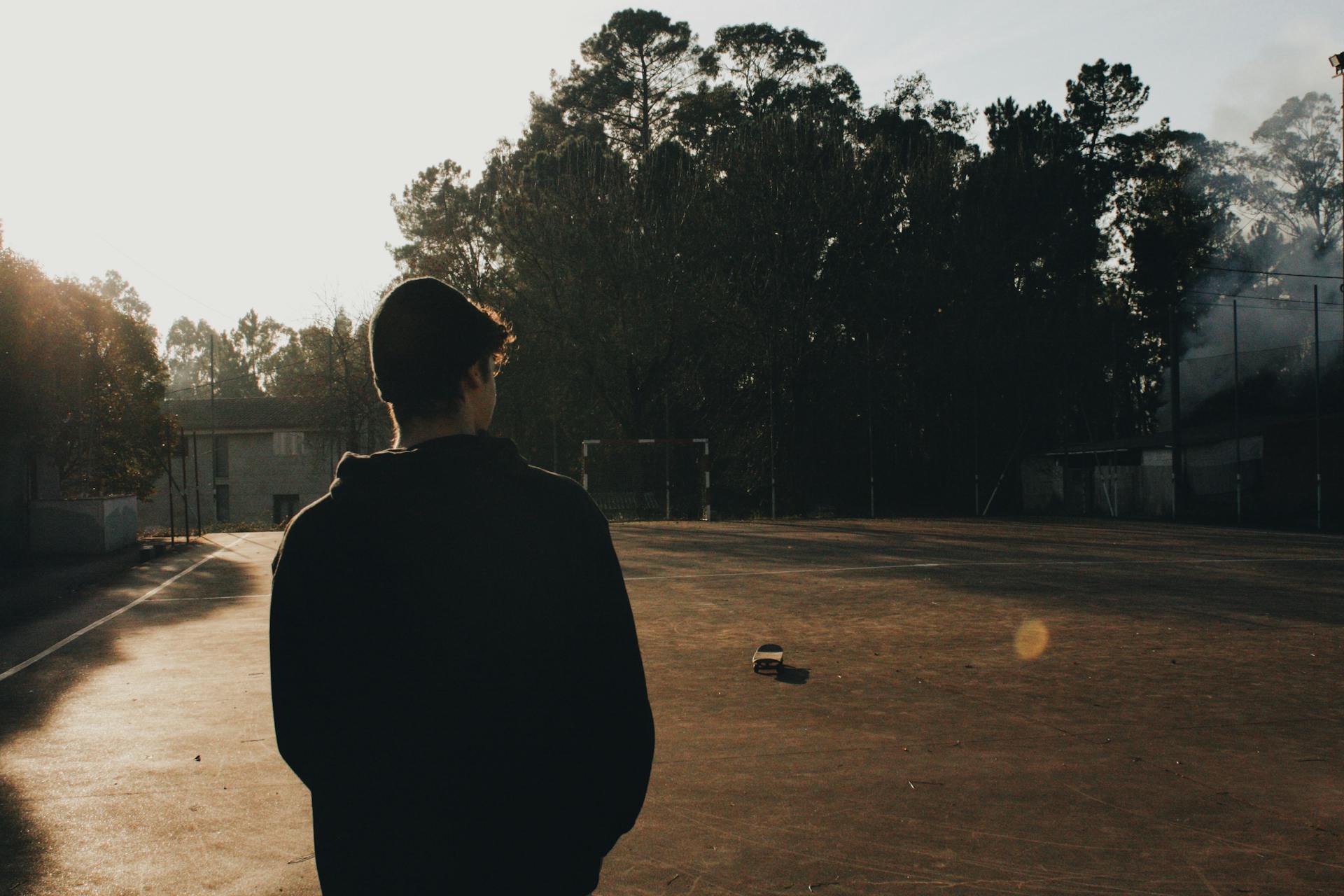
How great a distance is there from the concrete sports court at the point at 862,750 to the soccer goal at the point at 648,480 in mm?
21692

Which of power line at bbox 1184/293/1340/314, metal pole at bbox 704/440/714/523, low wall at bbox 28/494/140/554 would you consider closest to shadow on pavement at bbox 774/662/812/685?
low wall at bbox 28/494/140/554

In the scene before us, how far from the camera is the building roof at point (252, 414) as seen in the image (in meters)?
53.3

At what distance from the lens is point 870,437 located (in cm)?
3148

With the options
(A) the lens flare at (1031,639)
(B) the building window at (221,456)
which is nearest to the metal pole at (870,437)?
(A) the lens flare at (1031,639)

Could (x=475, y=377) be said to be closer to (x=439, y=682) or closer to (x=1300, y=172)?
(x=439, y=682)

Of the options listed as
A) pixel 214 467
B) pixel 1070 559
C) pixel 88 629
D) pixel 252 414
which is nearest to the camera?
pixel 88 629

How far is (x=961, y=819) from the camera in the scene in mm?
4629

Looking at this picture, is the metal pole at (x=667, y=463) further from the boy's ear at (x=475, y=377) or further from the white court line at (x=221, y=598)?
the boy's ear at (x=475, y=377)

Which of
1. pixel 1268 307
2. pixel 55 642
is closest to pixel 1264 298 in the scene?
pixel 1268 307

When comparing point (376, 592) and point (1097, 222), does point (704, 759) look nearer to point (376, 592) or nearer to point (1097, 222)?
point (376, 592)

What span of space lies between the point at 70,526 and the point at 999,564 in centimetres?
1830

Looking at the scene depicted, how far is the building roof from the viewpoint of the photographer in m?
53.3

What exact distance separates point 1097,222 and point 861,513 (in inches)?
715

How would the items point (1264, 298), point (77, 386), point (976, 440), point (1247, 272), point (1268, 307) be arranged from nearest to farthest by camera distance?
point (77, 386), point (976, 440), point (1268, 307), point (1264, 298), point (1247, 272)
